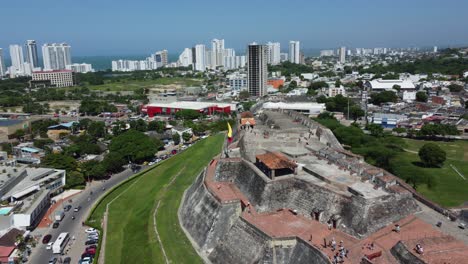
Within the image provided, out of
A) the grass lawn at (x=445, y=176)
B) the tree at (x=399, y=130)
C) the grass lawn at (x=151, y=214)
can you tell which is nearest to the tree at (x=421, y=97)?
the tree at (x=399, y=130)

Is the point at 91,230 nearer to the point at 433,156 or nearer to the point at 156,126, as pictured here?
the point at 433,156

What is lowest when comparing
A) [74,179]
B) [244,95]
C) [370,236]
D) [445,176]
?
[445,176]

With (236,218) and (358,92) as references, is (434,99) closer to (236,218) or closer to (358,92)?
(358,92)

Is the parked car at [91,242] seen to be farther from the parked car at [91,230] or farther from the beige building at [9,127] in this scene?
the beige building at [9,127]

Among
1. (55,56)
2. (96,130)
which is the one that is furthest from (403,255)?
(55,56)

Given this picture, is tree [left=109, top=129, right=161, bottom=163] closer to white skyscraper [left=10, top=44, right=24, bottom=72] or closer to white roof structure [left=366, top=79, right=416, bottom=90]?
white roof structure [left=366, top=79, right=416, bottom=90]

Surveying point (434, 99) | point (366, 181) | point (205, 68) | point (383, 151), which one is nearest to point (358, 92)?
point (434, 99)
